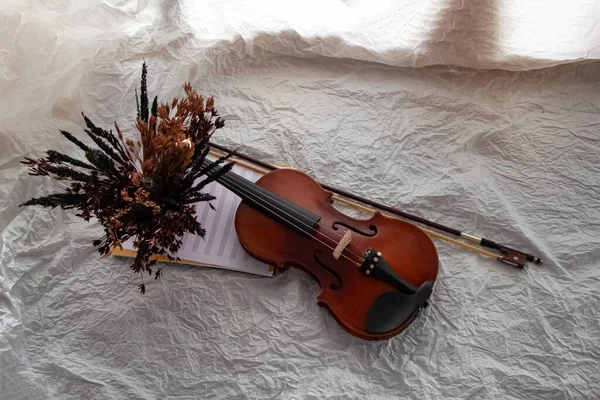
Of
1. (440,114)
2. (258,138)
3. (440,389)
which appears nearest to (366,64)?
(440,114)

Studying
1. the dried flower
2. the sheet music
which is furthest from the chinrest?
the dried flower

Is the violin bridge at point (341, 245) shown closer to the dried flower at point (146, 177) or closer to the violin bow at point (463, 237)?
the violin bow at point (463, 237)

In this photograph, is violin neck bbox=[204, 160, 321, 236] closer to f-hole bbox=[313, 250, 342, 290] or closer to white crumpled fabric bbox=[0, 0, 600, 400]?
f-hole bbox=[313, 250, 342, 290]

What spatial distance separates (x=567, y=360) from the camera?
3.32 feet

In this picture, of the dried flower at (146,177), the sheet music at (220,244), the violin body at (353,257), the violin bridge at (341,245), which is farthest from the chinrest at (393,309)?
the dried flower at (146,177)

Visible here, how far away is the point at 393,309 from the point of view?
98cm

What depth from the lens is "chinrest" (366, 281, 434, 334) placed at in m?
0.98

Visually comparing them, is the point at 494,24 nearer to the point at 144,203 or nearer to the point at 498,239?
the point at 498,239

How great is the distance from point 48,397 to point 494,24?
1.23 meters

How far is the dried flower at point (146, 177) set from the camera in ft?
2.87

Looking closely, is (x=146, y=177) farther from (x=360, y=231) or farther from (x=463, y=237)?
(x=463, y=237)

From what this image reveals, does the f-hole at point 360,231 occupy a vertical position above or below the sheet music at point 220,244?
above

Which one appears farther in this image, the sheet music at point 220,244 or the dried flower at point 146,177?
the sheet music at point 220,244

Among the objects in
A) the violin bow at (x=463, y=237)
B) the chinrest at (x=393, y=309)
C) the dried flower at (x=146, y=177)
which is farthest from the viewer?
the violin bow at (x=463, y=237)
